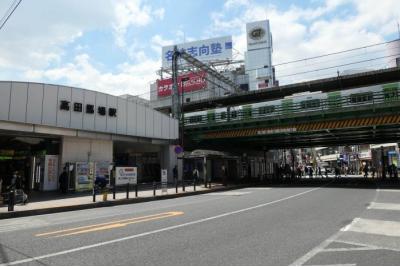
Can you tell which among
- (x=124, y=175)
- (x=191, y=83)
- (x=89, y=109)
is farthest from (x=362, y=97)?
(x=191, y=83)

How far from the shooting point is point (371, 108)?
25.4m

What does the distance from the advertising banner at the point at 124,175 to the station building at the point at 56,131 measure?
111 inches

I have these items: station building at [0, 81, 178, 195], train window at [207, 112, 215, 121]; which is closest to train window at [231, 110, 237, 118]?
train window at [207, 112, 215, 121]

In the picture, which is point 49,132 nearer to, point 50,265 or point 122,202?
point 122,202

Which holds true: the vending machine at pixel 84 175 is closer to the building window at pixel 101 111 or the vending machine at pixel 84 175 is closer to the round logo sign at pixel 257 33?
the building window at pixel 101 111

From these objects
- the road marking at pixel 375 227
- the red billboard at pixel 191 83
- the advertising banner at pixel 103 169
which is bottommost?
the road marking at pixel 375 227

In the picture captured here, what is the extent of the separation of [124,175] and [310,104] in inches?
659

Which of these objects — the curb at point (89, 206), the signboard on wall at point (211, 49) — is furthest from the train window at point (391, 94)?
the signboard on wall at point (211, 49)

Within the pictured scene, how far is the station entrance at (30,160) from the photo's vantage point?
23094 millimetres

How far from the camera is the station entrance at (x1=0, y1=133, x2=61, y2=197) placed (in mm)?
23094

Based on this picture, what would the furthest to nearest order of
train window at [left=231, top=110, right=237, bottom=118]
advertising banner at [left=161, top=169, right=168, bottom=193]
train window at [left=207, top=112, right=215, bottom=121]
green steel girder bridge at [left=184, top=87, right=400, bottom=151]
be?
train window at [left=207, top=112, right=215, bottom=121]
train window at [left=231, top=110, right=237, bottom=118]
green steel girder bridge at [left=184, top=87, right=400, bottom=151]
advertising banner at [left=161, top=169, right=168, bottom=193]

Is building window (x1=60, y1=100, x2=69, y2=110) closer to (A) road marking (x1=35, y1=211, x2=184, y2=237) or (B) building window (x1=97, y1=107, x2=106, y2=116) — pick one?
(B) building window (x1=97, y1=107, x2=106, y2=116)

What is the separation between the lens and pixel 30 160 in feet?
79.5

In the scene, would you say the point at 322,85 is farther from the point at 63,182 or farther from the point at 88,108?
the point at 63,182
